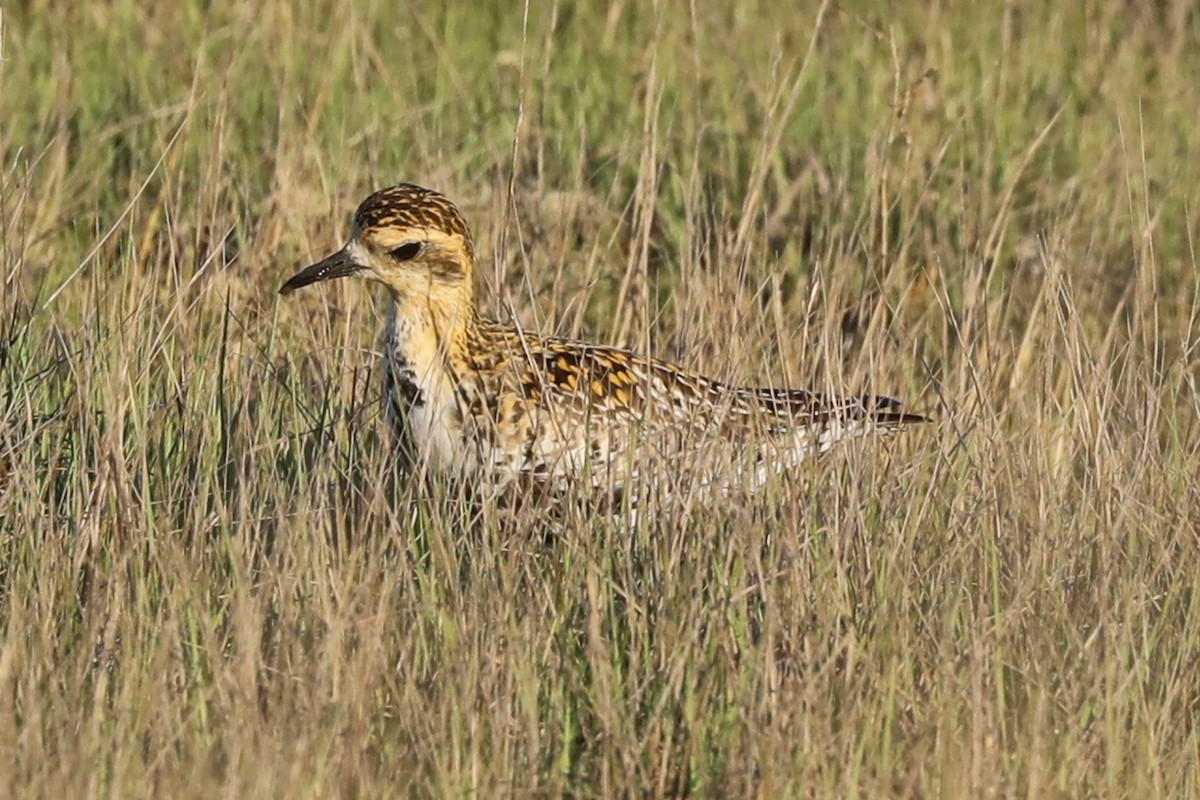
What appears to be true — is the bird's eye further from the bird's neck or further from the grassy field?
the grassy field

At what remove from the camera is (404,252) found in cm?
563

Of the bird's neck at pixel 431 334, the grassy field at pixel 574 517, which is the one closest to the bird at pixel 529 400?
the bird's neck at pixel 431 334

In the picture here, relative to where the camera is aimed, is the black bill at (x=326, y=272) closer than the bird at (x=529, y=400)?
No

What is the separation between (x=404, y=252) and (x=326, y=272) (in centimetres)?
20

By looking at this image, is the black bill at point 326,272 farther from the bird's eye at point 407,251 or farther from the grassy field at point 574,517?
the grassy field at point 574,517

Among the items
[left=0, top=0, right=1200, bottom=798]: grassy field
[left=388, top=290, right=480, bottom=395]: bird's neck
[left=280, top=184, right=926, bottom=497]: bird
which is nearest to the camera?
[left=0, top=0, right=1200, bottom=798]: grassy field

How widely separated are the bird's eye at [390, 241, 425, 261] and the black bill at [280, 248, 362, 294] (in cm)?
10


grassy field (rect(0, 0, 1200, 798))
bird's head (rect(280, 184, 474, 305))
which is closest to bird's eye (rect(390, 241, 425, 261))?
bird's head (rect(280, 184, 474, 305))

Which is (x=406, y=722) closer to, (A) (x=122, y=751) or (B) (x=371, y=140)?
(A) (x=122, y=751)

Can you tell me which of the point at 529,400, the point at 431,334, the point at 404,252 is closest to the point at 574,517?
the point at 529,400

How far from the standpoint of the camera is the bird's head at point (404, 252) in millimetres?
5594

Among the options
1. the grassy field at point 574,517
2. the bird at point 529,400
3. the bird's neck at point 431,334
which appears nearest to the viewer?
the grassy field at point 574,517

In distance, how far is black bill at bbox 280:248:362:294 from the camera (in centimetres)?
557

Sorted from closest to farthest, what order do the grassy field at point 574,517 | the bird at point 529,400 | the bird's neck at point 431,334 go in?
the grassy field at point 574,517 < the bird at point 529,400 < the bird's neck at point 431,334
